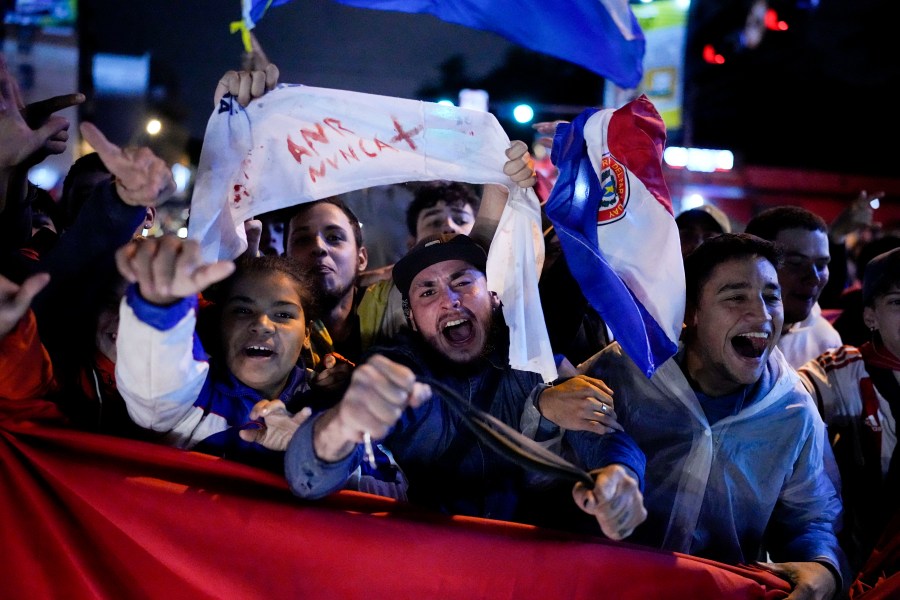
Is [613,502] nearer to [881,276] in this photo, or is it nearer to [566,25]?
[881,276]

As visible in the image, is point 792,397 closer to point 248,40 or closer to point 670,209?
point 670,209

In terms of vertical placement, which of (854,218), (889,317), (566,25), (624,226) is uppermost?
(566,25)

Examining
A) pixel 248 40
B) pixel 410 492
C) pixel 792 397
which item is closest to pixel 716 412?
pixel 792 397

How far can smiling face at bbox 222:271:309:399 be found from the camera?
3000mm

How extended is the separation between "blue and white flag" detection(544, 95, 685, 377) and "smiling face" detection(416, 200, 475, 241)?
1.38 m

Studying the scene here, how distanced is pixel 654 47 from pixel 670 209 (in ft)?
46.4

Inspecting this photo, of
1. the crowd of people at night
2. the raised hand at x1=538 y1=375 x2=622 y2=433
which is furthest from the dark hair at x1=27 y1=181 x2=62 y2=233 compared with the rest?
the raised hand at x1=538 y1=375 x2=622 y2=433

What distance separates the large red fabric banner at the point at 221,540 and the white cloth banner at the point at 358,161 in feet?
2.45

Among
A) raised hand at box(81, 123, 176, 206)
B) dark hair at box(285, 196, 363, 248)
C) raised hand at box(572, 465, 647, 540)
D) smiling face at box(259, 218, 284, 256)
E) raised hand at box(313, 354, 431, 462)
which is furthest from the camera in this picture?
smiling face at box(259, 218, 284, 256)

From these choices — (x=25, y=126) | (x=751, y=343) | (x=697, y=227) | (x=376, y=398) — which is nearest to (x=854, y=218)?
(x=697, y=227)

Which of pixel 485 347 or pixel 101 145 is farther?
pixel 485 347

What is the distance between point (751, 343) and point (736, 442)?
15.6 inches

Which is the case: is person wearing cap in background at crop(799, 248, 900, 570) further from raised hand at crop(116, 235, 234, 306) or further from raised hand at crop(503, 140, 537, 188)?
raised hand at crop(116, 235, 234, 306)

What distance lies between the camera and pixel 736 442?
3.23 meters
